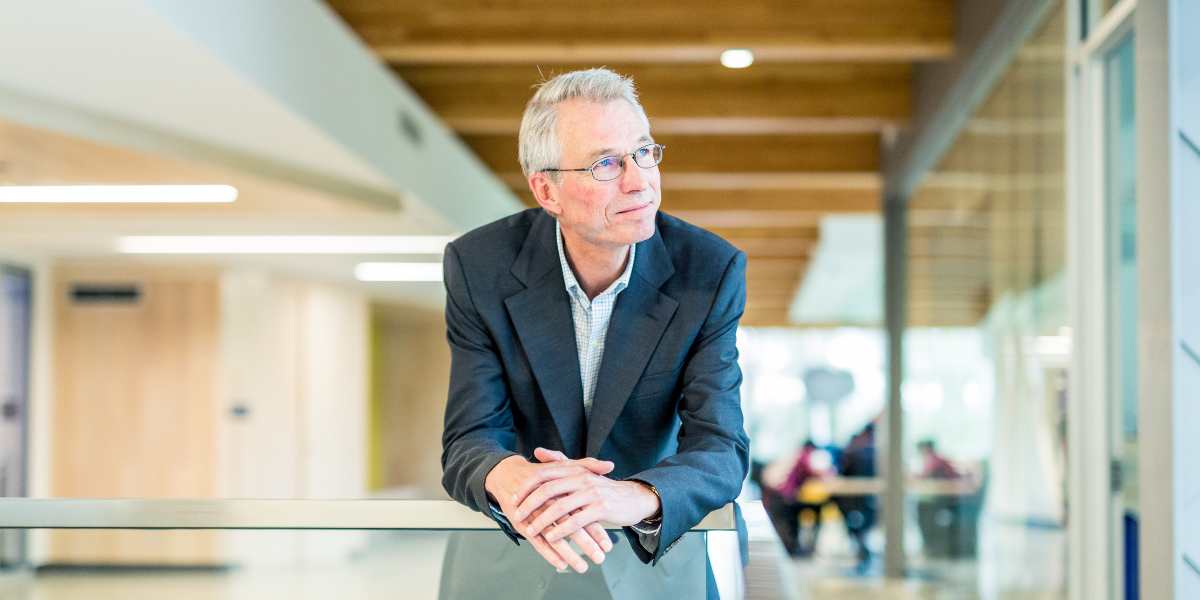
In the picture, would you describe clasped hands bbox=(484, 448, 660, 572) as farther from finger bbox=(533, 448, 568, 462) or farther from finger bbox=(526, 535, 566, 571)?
finger bbox=(533, 448, 568, 462)

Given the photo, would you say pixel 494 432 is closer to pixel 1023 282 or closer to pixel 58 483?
pixel 1023 282

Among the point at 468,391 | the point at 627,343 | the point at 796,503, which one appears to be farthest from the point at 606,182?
the point at 796,503

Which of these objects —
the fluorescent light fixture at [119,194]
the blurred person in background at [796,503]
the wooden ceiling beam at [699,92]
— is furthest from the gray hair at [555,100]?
the blurred person in background at [796,503]

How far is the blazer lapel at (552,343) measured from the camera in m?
2.00

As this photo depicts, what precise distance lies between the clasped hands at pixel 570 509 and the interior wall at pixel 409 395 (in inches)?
506

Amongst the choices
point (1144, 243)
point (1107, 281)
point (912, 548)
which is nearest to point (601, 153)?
point (1144, 243)

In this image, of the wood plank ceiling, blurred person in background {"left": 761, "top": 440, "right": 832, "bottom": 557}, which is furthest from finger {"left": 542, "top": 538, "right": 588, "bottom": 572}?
A: blurred person in background {"left": 761, "top": 440, "right": 832, "bottom": 557}

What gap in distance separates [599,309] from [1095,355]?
233 centimetres

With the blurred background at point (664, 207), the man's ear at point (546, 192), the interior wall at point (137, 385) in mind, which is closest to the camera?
the man's ear at point (546, 192)

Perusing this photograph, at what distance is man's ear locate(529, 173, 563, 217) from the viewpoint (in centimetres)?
197

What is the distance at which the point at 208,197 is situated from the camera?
7.09 m

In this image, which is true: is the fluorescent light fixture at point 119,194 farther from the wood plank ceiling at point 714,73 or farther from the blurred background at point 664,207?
the wood plank ceiling at point 714,73

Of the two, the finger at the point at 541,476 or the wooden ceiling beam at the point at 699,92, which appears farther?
the wooden ceiling beam at the point at 699,92

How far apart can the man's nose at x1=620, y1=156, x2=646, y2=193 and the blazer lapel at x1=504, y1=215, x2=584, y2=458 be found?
23 cm
